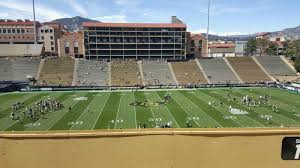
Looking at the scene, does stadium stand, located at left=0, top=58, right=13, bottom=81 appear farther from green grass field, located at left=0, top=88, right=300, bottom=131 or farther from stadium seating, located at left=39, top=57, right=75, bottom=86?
green grass field, located at left=0, top=88, right=300, bottom=131

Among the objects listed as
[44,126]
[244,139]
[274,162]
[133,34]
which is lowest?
[44,126]

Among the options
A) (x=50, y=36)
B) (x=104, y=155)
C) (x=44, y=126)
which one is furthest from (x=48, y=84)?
(x=104, y=155)

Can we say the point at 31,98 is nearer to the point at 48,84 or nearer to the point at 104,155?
the point at 48,84


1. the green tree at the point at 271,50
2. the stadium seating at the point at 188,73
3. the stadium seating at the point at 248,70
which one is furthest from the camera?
the green tree at the point at 271,50

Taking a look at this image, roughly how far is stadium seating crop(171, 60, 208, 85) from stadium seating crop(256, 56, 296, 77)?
754 inches

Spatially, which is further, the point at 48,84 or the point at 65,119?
the point at 48,84

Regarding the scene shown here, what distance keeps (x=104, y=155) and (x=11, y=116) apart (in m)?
37.8

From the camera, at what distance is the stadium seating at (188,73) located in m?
76.6

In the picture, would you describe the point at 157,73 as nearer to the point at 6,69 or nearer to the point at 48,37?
the point at 6,69

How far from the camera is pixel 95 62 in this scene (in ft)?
286

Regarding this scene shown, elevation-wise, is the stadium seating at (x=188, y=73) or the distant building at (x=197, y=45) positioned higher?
the distant building at (x=197, y=45)

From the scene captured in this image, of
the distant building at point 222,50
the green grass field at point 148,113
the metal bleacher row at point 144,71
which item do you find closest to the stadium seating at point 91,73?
the metal bleacher row at point 144,71

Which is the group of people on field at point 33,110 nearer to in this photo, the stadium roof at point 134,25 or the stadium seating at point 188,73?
the stadium seating at point 188,73

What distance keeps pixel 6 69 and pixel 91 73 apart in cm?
2024
